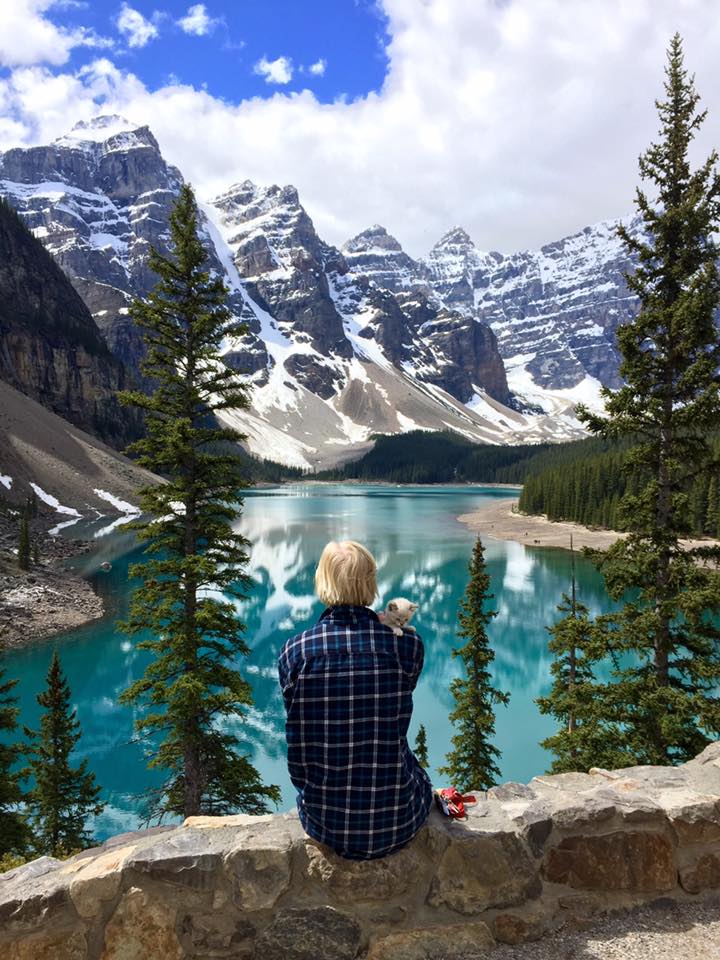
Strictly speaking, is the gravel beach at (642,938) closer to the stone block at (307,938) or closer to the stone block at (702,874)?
the stone block at (702,874)

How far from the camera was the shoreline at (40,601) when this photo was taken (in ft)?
126

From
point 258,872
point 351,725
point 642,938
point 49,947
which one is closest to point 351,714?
point 351,725

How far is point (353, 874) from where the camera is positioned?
404cm

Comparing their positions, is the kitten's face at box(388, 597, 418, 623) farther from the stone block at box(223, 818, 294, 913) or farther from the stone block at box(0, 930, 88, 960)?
the stone block at box(0, 930, 88, 960)

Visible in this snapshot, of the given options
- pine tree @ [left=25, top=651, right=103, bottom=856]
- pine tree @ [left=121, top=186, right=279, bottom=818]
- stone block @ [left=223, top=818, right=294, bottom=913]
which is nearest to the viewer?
stone block @ [left=223, top=818, right=294, bottom=913]

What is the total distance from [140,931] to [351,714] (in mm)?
2084

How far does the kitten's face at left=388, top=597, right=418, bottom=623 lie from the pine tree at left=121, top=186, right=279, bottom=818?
10.5 metres

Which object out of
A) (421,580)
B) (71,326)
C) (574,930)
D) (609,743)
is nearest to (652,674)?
(609,743)

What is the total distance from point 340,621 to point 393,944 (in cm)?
232

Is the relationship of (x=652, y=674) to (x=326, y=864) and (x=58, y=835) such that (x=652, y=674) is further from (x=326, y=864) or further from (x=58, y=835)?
(x=58, y=835)

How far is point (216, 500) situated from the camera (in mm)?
15484

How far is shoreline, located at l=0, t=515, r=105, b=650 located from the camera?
126 ft

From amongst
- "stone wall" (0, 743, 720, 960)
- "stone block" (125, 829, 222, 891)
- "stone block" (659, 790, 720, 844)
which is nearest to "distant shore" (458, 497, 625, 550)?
"stone block" (659, 790, 720, 844)

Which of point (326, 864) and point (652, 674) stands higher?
point (326, 864)
